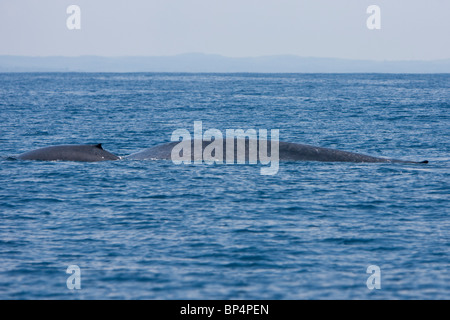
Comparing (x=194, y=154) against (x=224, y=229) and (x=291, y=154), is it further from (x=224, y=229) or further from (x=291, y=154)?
(x=224, y=229)

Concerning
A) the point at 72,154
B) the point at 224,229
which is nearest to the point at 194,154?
the point at 72,154

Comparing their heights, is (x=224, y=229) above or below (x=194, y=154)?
below

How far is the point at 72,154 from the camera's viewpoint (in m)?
25.6

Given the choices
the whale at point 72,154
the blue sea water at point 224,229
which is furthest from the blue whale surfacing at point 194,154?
the blue sea water at point 224,229

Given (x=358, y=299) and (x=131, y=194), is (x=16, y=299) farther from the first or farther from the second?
(x=131, y=194)

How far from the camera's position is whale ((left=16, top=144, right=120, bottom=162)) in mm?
25562

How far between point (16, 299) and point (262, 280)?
4227mm

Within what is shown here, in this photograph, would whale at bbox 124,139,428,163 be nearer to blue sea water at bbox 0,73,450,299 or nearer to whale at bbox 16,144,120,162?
blue sea water at bbox 0,73,450,299

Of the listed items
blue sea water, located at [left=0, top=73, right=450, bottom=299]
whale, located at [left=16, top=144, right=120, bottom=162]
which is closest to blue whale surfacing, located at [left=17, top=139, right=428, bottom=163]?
whale, located at [left=16, top=144, right=120, bottom=162]

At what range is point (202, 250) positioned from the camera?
14719 millimetres

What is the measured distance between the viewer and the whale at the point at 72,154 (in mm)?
25562

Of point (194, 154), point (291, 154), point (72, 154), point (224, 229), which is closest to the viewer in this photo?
point (224, 229)

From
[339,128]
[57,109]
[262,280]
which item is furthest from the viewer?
[57,109]
